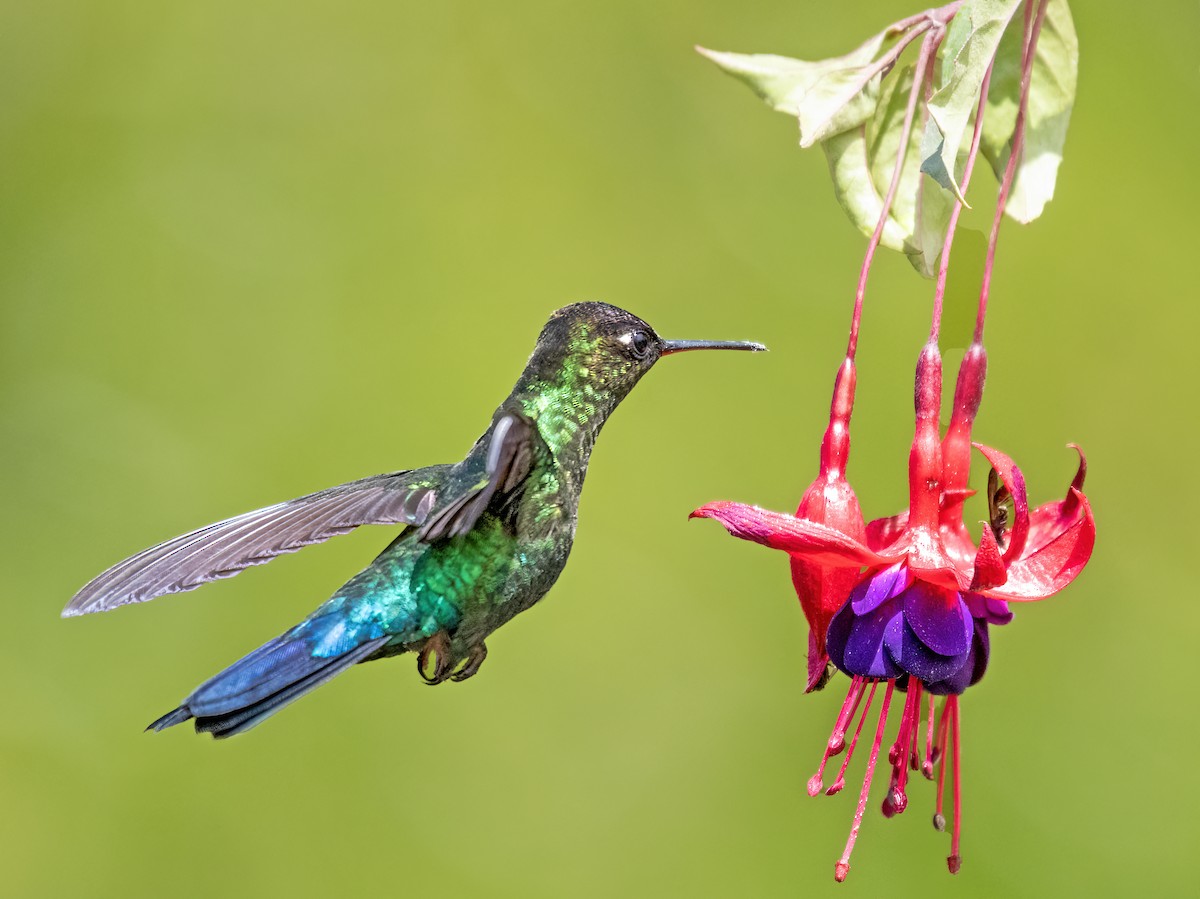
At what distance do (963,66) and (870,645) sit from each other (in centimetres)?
39

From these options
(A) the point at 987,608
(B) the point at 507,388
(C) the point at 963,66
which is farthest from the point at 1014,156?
(B) the point at 507,388

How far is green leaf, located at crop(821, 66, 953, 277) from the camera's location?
108cm

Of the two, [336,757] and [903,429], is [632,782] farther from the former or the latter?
[903,429]

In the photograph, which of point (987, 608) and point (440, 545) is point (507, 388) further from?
point (987, 608)

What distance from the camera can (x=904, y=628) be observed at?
2.95 ft

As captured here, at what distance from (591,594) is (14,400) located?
1211 mm

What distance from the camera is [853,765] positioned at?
6.80 feet

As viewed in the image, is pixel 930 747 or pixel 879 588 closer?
pixel 879 588

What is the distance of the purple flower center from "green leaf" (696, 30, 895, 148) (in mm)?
347

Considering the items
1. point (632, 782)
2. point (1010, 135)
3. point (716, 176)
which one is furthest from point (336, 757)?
point (1010, 135)

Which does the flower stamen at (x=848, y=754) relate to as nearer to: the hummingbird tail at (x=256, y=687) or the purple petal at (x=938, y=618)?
the purple petal at (x=938, y=618)

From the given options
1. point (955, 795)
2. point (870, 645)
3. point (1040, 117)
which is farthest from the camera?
point (1040, 117)

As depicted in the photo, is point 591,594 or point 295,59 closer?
point 591,594

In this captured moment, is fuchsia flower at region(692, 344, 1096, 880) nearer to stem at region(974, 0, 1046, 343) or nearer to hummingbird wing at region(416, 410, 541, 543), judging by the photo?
stem at region(974, 0, 1046, 343)
